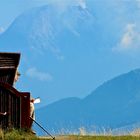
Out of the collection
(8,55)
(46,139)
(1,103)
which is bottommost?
(46,139)

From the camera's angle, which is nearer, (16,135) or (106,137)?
(16,135)

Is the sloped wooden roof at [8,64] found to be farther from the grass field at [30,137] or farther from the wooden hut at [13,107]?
the grass field at [30,137]

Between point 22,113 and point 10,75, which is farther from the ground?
point 10,75

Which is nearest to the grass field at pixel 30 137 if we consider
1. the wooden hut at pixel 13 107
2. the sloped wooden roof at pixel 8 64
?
the wooden hut at pixel 13 107

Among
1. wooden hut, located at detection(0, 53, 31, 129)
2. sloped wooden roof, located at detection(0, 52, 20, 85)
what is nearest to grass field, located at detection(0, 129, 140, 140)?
wooden hut, located at detection(0, 53, 31, 129)

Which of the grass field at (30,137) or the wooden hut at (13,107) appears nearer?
the grass field at (30,137)

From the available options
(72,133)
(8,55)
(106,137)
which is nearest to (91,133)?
(72,133)

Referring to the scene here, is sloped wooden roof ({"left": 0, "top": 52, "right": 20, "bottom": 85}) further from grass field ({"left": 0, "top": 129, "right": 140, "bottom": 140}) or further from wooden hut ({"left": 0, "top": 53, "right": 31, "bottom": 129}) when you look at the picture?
grass field ({"left": 0, "top": 129, "right": 140, "bottom": 140})

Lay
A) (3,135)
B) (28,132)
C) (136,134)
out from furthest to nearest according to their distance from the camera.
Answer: (136,134)
(28,132)
(3,135)

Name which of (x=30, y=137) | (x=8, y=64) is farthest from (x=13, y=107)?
(x=30, y=137)

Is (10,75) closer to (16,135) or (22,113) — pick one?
(22,113)

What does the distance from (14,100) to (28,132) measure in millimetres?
1867

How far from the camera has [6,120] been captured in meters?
33.4

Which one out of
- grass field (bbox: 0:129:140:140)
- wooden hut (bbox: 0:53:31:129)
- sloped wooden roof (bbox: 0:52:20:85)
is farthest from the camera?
sloped wooden roof (bbox: 0:52:20:85)
